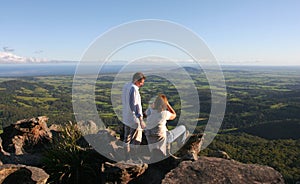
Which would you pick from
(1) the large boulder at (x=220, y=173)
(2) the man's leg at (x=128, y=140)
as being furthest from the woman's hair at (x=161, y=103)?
(1) the large boulder at (x=220, y=173)

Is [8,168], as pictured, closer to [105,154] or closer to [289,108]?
[105,154]

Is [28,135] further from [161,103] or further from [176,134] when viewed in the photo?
[176,134]

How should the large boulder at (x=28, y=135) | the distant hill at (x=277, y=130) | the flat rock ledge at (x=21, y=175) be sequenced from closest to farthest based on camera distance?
the flat rock ledge at (x=21, y=175) → the large boulder at (x=28, y=135) → the distant hill at (x=277, y=130)

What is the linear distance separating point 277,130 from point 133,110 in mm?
81842

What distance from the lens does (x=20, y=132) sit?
10.1 meters

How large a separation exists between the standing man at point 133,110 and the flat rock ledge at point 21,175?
2.51 metres

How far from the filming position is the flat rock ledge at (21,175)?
6.58 meters

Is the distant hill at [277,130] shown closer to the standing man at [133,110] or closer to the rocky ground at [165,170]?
the rocky ground at [165,170]

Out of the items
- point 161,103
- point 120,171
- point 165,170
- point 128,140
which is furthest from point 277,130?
point 120,171

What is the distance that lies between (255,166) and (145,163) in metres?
3.13

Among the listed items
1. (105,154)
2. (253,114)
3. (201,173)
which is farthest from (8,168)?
(253,114)

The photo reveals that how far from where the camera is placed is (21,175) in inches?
268

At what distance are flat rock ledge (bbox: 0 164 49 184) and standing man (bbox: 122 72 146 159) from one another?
2.51 metres

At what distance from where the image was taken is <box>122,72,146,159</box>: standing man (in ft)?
24.6
